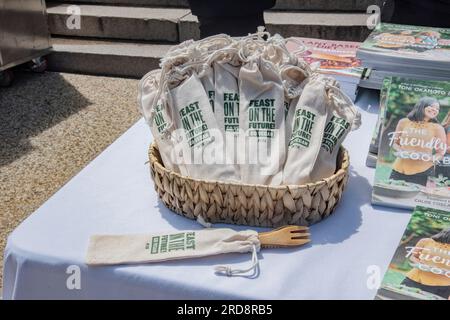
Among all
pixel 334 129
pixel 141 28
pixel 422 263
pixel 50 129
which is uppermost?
pixel 334 129

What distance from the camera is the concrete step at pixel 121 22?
12.3ft

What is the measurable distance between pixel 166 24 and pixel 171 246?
3.30 m

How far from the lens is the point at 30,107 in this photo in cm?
320

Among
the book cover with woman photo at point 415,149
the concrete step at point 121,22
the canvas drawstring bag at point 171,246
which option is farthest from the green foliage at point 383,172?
the concrete step at point 121,22

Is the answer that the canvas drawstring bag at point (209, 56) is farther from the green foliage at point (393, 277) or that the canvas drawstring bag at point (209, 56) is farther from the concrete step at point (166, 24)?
the concrete step at point (166, 24)

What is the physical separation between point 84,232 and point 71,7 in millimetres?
3973

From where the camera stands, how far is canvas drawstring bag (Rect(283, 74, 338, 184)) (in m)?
0.70

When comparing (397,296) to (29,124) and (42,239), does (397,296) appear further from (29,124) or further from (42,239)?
(29,124)

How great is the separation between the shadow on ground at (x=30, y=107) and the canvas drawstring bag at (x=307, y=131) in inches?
85.9

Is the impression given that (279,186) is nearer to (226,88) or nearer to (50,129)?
(226,88)

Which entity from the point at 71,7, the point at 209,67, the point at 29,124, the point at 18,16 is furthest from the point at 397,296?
the point at 71,7

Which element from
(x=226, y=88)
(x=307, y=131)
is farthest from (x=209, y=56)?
(x=307, y=131)

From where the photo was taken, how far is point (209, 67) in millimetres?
753

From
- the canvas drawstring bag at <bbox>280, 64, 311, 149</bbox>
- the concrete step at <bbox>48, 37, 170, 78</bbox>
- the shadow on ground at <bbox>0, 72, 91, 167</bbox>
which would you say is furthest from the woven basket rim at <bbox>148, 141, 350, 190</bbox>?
the concrete step at <bbox>48, 37, 170, 78</bbox>
